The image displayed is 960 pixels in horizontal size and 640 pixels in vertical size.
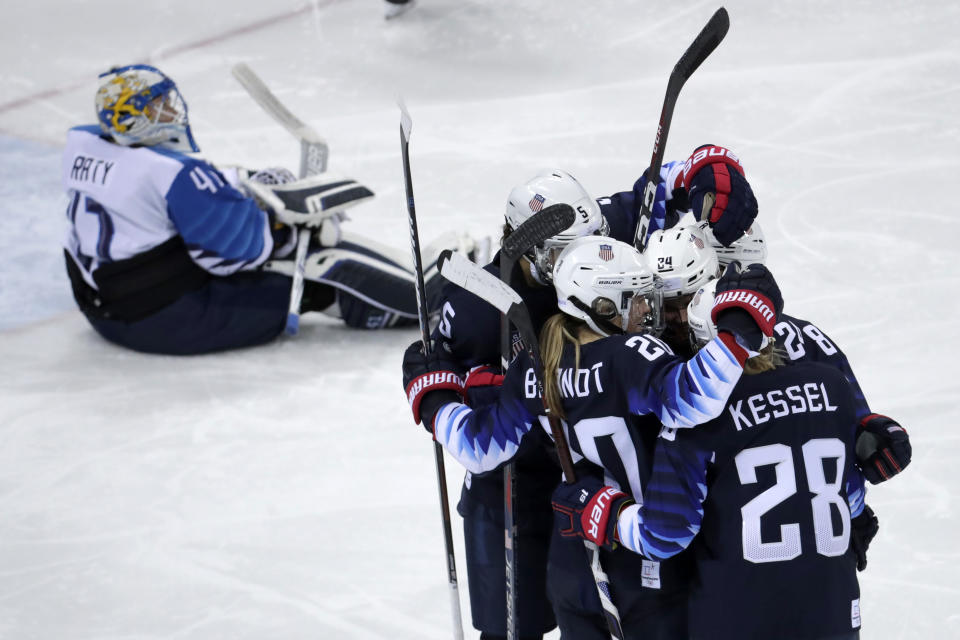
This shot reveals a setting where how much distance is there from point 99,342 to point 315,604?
6.51 feet

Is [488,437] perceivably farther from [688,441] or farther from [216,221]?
[216,221]

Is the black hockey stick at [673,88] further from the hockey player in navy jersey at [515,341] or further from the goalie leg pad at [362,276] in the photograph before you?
the goalie leg pad at [362,276]

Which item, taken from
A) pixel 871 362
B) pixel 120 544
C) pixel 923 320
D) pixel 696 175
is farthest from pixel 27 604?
pixel 923 320

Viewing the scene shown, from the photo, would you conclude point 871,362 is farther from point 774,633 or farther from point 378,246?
point 774,633

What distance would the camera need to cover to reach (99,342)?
475 centimetres

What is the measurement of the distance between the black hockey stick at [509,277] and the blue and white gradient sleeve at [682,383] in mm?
251

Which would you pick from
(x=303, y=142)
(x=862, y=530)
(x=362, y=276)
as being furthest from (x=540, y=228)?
(x=303, y=142)

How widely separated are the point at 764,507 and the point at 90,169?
307 centimetres

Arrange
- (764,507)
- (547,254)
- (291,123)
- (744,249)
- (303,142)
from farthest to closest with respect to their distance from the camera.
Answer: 1. (303,142)
2. (291,123)
3. (744,249)
4. (547,254)
5. (764,507)

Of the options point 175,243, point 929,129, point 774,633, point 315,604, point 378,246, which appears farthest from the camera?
point 929,129

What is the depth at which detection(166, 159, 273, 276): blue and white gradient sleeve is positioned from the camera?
4344mm

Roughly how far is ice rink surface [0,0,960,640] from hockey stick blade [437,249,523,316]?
3.87 ft

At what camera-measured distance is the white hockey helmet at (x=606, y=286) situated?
2039 millimetres

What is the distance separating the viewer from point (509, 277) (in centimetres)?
229
